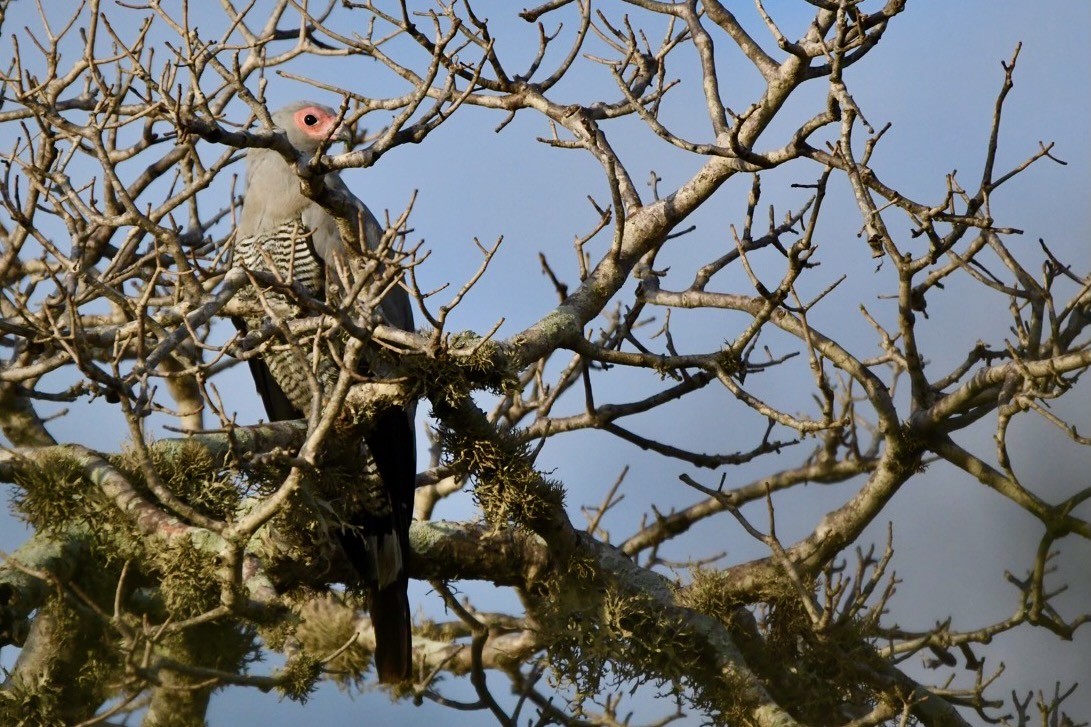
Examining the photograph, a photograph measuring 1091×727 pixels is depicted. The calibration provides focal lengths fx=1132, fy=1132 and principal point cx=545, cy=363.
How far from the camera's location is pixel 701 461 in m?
5.04

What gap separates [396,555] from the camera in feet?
14.6

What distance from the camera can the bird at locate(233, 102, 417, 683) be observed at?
4449 millimetres

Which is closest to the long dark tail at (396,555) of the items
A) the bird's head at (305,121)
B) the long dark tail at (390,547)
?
the long dark tail at (390,547)

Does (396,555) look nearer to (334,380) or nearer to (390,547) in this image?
(390,547)

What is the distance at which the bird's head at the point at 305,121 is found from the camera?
19.9 ft

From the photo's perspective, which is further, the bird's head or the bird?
the bird's head

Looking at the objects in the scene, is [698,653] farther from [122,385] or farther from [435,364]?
[122,385]

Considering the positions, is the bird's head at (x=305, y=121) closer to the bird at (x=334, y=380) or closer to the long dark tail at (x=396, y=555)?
the bird at (x=334, y=380)

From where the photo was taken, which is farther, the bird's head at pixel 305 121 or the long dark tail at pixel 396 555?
the bird's head at pixel 305 121

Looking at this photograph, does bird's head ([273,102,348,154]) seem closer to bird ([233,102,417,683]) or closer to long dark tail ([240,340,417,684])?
bird ([233,102,417,683])

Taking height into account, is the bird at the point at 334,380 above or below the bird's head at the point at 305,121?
below

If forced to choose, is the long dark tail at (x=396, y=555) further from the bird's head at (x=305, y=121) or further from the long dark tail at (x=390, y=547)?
the bird's head at (x=305, y=121)

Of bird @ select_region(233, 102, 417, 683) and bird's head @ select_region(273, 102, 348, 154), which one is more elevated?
bird's head @ select_region(273, 102, 348, 154)

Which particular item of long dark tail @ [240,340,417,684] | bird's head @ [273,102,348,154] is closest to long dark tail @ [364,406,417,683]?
long dark tail @ [240,340,417,684]
